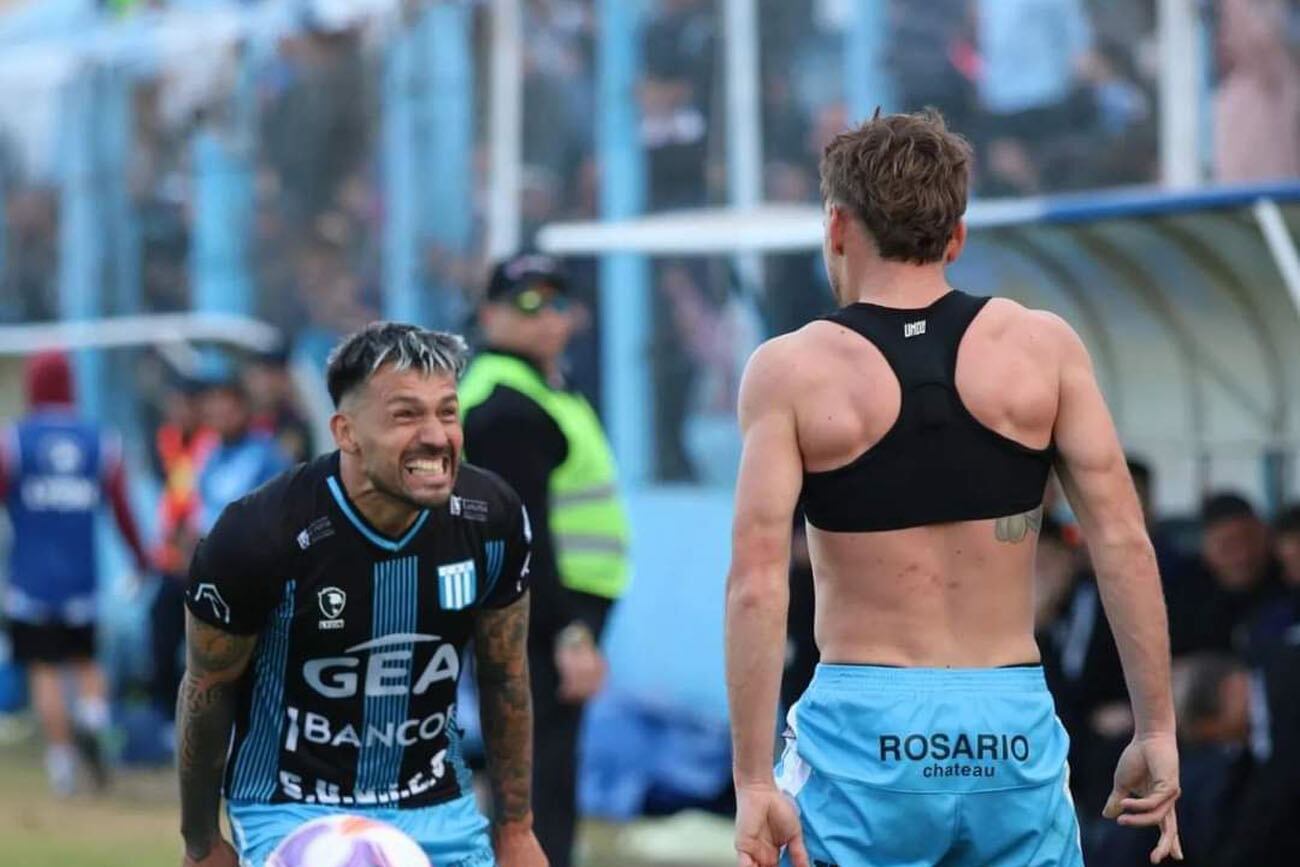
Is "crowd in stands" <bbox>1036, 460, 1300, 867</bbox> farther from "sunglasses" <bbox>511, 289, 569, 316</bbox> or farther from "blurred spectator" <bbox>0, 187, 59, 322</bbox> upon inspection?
"blurred spectator" <bbox>0, 187, 59, 322</bbox>

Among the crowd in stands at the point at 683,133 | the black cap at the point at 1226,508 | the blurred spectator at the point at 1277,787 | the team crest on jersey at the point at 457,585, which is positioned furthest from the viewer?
the crowd in stands at the point at 683,133

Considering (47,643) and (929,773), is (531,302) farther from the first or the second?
(47,643)

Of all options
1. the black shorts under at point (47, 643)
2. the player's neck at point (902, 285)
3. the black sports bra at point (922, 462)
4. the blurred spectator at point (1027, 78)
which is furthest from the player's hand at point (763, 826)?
the black shorts under at point (47, 643)

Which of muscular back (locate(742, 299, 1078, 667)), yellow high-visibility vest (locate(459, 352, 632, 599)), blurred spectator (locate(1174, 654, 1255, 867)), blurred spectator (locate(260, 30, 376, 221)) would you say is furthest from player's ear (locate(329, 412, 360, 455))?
blurred spectator (locate(260, 30, 376, 221))

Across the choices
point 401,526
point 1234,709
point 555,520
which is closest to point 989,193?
point 1234,709

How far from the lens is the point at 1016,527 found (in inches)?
165

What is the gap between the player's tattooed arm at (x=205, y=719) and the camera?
4.69m

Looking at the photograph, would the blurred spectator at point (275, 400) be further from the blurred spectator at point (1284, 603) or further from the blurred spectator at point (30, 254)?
the blurred spectator at point (1284, 603)

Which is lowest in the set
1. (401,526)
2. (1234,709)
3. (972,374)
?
(1234,709)

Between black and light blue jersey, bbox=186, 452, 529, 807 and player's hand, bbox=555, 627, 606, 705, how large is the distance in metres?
1.93

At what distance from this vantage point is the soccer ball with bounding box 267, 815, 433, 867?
4586 mm

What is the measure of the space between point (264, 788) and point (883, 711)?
1416 millimetres

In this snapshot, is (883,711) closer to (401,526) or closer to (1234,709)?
(401,526)

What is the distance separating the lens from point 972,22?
10938 millimetres
